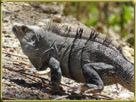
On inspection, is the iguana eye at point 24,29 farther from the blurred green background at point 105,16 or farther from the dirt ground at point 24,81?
the blurred green background at point 105,16

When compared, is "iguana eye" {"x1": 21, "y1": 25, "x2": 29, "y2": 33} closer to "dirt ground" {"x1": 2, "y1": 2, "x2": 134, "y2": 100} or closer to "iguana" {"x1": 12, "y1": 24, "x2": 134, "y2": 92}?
"iguana" {"x1": 12, "y1": 24, "x2": 134, "y2": 92}

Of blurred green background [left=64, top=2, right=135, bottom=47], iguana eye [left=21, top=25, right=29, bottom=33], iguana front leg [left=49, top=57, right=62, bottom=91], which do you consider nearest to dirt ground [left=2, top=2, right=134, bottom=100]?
iguana front leg [left=49, top=57, right=62, bottom=91]

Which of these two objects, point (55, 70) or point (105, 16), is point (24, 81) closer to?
point (55, 70)

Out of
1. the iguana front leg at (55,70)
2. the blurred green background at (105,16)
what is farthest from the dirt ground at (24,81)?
the blurred green background at (105,16)

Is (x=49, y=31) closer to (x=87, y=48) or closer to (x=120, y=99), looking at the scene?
(x=87, y=48)

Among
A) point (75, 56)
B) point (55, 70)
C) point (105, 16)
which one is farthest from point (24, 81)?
point (105, 16)
